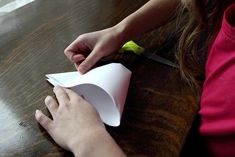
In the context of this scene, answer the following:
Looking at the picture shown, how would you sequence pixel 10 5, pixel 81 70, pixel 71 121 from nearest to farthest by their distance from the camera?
pixel 71 121 < pixel 81 70 < pixel 10 5

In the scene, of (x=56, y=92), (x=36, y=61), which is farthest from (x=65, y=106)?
(x=36, y=61)

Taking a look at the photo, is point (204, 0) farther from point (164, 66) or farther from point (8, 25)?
point (8, 25)

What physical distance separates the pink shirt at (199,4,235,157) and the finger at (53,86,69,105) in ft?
0.82

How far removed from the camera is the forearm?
2.64ft

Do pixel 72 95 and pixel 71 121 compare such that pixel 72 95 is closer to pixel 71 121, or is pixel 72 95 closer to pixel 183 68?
pixel 71 121

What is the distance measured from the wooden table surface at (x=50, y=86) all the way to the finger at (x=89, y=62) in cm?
3

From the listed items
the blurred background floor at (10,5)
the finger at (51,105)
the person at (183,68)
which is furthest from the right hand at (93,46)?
the blurred background floor at (10,5)

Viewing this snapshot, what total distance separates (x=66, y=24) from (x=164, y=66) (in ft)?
0.85

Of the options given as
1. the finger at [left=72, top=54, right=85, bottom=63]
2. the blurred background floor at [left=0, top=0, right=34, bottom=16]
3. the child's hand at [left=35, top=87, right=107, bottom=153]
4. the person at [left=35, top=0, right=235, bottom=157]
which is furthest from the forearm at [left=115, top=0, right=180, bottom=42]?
the blurred background floor at [left=0, top=0, right=34, bottom=16]

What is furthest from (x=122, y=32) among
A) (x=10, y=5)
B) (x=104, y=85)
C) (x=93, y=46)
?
(x=10, y=5)

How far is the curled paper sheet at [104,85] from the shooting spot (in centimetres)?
64

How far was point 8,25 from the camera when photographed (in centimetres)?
86

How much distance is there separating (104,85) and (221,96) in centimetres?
21

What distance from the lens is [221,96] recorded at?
2.13 feet
